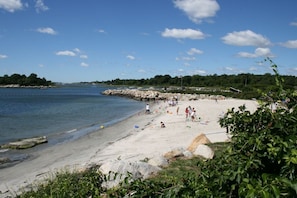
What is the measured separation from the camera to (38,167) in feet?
54.0

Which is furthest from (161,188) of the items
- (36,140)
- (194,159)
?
(36,140)

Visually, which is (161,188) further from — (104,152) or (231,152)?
(104,152)

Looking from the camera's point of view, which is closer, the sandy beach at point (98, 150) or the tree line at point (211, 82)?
the sandy beach at point (98, 150)

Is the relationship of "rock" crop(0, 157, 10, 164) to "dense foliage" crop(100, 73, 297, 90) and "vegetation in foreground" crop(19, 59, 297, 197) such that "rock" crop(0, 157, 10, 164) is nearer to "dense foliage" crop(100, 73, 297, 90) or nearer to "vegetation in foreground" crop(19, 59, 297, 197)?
"vegetation in foreground" crop(19, 59, 297, 197)

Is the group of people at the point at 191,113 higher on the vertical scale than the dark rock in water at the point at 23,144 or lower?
higher

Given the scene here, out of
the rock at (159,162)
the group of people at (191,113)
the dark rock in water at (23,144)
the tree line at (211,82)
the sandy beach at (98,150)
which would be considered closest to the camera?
the rock at (159,162)

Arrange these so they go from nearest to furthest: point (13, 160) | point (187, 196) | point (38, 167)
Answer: point (187, 196) < point (38, 167) < point (13, 160)

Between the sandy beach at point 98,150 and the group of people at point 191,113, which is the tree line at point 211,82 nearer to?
the group of people at point 191,113

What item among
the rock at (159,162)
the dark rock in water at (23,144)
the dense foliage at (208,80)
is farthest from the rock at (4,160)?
the dense foliage at (208,80)

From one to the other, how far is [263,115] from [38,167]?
51.1ft

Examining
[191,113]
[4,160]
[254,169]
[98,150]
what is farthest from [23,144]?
[254,169]

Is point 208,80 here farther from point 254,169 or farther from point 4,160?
point 254,169

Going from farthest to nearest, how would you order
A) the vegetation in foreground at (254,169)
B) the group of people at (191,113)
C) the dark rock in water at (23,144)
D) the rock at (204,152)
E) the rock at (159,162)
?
the group of people at (191,113), the dark rock in water at (23,144), the rock at (204,152), the rock at (159,162), the vegetation in foreground at (254,169)

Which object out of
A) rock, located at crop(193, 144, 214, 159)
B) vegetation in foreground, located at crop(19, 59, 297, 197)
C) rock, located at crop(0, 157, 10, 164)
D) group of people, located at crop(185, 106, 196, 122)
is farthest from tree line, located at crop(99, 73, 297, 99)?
vegetation in foreground, located at crop(19, 59, 297, 197)
